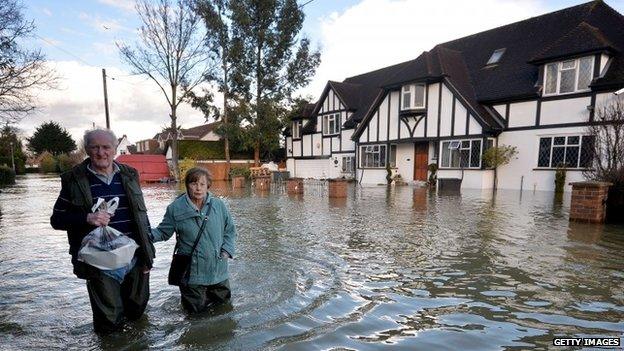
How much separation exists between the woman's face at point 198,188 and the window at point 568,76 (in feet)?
56.9

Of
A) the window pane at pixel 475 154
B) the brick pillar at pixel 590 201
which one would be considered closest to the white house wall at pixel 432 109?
the window pane at pixel 475 154

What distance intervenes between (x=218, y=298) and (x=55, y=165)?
200ft

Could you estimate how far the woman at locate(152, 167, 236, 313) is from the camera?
3.29 m

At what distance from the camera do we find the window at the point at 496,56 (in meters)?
19.6

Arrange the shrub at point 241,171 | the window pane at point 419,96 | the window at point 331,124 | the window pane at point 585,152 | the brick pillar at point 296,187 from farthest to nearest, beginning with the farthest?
1. the window at point 331,124
2. the shrub at point 241,171
3. the window pane at point 419,96
4. the brick pillar at point 296,187
5. the window pane at point 585,152

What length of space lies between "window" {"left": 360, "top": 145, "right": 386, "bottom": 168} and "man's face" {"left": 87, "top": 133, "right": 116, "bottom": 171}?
20286 mm

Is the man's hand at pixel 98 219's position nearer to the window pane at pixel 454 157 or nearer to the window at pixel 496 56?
the window pane at pixel 454 157

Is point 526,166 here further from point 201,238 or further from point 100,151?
point 100,151

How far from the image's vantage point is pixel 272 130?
29.2m

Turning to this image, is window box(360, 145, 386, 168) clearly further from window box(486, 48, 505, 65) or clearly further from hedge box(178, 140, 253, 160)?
hedge box(178, 140, 253, 160)

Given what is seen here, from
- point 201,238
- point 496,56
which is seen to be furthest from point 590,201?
point 496,56

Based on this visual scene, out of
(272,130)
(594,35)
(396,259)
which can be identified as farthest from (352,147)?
(396,259)

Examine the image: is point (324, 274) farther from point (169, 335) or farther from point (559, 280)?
point (559, 280)

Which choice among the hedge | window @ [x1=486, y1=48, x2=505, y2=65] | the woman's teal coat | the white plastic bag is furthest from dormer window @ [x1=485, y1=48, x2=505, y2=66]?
the hedge
